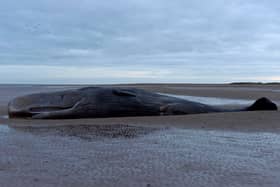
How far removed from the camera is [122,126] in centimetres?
499

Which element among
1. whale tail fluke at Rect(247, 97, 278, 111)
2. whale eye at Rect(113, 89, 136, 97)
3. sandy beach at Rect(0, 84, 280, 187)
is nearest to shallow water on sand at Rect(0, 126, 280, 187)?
sandy beach at Rect(0, 84, 280, 187)

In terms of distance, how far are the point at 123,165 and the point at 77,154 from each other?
1.83 feet

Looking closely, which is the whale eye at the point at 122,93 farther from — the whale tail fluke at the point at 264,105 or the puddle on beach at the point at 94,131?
the whale tail fluke at the point at 264,105

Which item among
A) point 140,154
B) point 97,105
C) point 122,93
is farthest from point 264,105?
point 140,154

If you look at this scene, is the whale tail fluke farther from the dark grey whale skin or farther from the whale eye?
the whale eye

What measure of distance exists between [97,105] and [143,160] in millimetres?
3478

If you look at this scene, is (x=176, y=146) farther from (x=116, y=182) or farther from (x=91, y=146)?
(x=116, y=182)

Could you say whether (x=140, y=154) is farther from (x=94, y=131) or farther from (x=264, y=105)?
(x=264, y=105)

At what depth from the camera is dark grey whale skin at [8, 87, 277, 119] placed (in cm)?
618

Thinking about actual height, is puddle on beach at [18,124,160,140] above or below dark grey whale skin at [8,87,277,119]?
below

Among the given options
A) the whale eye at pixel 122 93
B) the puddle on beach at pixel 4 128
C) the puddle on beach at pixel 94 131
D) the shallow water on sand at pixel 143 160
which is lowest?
the shallow water on sand at pixel 143 160

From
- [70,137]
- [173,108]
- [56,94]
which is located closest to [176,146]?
[70,137]

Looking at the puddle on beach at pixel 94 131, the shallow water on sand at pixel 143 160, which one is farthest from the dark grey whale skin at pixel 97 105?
the shallow water on sand at pixel 143 160

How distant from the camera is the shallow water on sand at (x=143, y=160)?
2.40 metres
